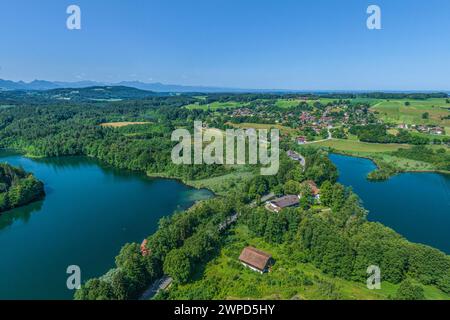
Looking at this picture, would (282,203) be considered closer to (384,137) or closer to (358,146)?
(358,146)

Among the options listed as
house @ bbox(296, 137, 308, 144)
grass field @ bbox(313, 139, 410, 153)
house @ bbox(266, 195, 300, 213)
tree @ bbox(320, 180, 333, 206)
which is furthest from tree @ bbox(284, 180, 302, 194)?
house @ bbox(296, 137, 308, 144)

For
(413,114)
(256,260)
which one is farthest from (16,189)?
(413,114)

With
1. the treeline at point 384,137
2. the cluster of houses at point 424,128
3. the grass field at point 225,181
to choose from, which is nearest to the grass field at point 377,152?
the treeline at point 384,137

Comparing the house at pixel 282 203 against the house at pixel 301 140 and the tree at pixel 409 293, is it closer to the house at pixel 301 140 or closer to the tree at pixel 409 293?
the tree at pixel 409 293

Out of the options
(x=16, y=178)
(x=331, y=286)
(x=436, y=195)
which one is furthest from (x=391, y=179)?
(x=16, y=178)

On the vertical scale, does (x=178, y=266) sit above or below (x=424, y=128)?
below
